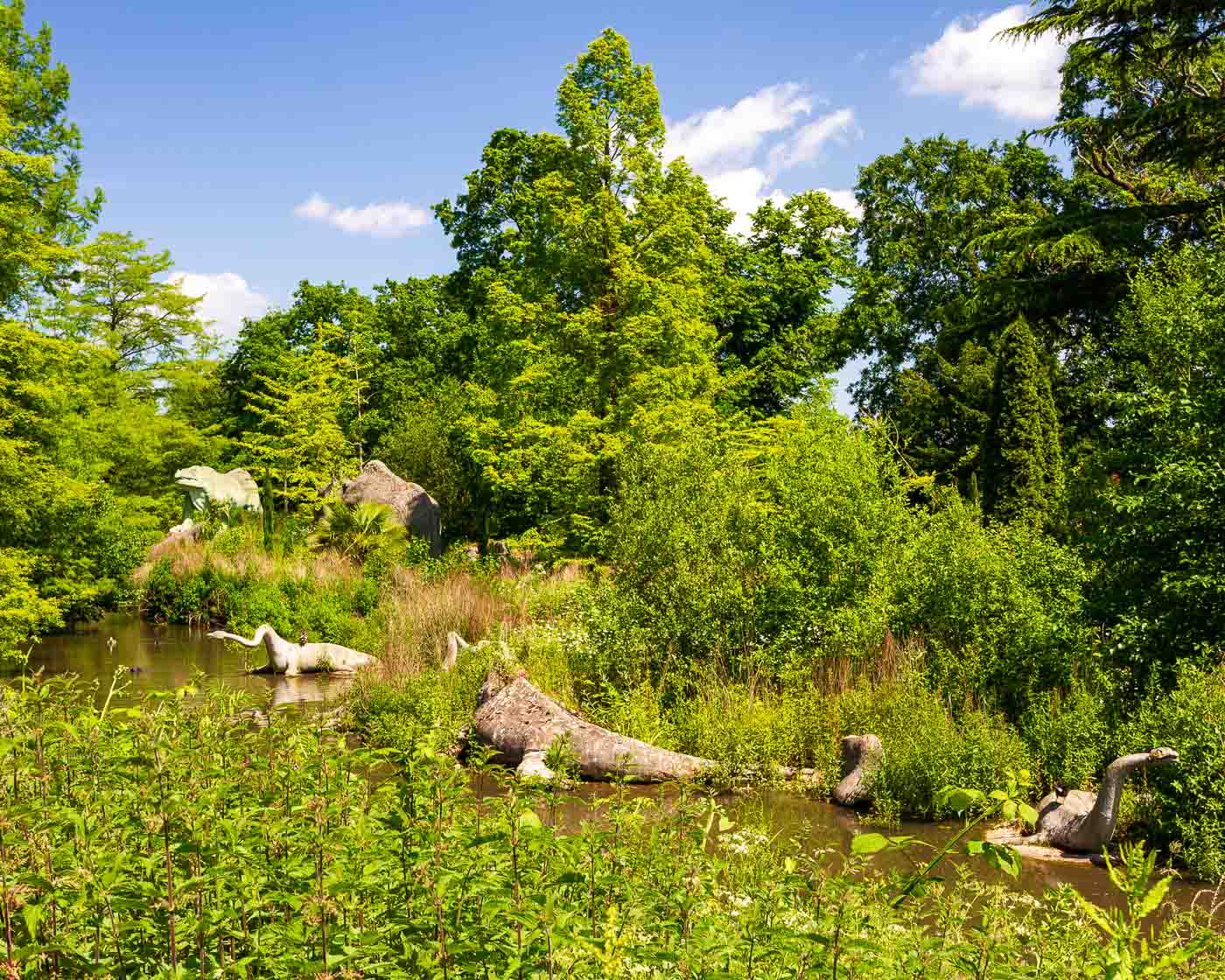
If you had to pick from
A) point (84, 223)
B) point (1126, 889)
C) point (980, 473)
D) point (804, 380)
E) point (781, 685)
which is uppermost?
point (84, 223)

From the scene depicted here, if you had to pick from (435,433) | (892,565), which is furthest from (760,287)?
(892,565)

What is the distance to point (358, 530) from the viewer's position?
22266 mm

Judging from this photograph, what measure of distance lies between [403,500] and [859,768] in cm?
1667

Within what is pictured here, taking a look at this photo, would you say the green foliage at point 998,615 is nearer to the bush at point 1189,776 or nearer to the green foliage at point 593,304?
the bush at point 1189,776

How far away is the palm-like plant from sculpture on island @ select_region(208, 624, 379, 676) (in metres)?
6.60

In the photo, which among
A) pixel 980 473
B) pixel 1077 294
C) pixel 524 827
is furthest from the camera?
pixel 1077 294

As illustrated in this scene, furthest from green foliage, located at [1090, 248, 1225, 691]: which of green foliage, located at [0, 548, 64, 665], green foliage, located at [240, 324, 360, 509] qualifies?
green foliage, located at [240, 324, 360, 509]

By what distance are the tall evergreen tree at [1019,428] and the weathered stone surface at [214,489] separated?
1776 cm

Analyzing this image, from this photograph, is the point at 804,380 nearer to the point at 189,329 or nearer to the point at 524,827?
the point at 189,329

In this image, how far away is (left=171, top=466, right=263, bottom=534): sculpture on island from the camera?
85.1ft

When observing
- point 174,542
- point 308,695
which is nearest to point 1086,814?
point 308,695

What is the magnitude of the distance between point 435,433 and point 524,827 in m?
23.9

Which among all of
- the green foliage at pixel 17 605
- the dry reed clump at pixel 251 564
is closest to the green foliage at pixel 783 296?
the dry reed clump at pixel 251 564

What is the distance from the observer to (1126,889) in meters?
2.42
